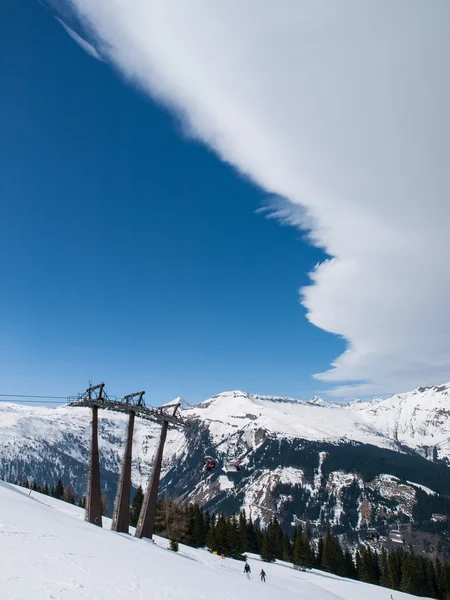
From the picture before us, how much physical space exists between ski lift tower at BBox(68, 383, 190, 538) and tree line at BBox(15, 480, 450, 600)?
95.8 feet

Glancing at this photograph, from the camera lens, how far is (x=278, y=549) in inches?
4173

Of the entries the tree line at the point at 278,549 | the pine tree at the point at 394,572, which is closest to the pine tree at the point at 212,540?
the tree line at the point at 278,549

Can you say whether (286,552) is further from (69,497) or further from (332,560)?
(69,497)

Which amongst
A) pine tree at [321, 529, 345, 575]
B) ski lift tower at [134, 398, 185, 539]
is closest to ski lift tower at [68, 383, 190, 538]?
ski lift tower at [134, 398, 185, 539]

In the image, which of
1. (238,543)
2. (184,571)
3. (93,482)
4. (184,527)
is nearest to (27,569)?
(184,571)

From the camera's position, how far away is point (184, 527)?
249ft

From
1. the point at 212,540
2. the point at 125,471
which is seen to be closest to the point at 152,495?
the point at 125,471

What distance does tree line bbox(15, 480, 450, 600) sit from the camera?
261ft

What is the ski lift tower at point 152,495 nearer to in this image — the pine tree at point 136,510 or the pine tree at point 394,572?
the pine tree at point 136,510

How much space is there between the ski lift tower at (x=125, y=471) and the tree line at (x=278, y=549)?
29.2m

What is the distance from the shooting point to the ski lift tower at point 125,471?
1695 inches

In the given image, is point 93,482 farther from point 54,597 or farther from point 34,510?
point 54,597

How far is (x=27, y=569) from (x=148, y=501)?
108 ft

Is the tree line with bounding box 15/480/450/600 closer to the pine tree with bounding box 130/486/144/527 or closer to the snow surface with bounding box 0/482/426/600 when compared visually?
the pine tree with bounding box 130/486/144/527
